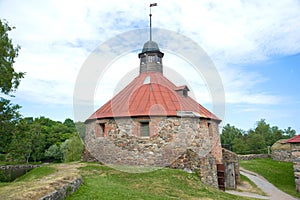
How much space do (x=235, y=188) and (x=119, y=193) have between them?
10.6 m

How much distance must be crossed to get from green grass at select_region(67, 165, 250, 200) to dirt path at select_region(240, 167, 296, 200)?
4.90 metres

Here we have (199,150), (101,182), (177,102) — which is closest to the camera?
(101,182)

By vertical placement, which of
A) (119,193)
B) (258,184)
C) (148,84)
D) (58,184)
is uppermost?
(148,84)

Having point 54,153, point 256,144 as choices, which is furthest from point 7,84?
point 256,144

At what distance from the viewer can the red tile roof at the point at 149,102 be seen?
50.9 ft

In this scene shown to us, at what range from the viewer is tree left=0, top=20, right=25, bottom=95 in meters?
13.4

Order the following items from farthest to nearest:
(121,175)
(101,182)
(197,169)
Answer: (197,169) < (121,175) < (101,182)

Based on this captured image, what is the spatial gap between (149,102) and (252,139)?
104 feet

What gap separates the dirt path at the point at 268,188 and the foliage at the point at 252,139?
1518cm

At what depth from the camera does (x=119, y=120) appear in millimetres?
15734

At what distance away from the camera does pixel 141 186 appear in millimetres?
10414

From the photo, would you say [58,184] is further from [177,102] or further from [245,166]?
[245,166]

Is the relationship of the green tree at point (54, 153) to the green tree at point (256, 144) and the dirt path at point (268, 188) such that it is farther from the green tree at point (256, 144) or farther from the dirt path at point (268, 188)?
the dirt path at point (268, 188)

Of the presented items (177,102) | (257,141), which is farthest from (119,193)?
(257,141)
